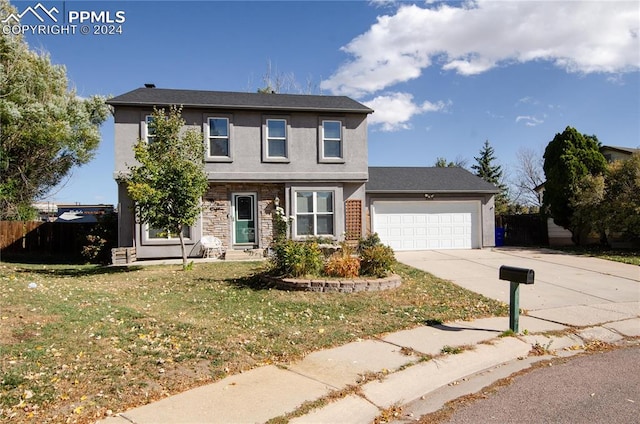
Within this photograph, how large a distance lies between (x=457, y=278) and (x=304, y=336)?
6600mm

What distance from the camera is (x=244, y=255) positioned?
1561 centimetres

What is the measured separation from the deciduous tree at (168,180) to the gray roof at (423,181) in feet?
26.1

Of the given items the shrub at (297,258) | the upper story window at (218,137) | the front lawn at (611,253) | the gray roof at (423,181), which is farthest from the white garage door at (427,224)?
the shrub at (297,258)

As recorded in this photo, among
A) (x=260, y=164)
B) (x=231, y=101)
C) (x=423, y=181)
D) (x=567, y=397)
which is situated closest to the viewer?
(x=567, y=397)

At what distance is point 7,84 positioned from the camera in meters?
24.1

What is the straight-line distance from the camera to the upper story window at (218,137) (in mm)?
16391

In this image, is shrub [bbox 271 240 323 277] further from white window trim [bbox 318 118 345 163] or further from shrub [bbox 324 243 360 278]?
white window trim [bbox 318 118 345 163]

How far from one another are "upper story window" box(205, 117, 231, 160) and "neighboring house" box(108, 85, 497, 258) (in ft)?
0.12

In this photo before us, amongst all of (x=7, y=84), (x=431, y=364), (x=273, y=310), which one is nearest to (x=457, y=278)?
(x=273, y=310)

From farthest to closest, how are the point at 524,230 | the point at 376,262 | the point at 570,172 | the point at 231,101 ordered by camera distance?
the point at 524,230, the point at 570,172, the point at 231,101, the point at 376,262

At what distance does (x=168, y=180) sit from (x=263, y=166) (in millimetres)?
5029

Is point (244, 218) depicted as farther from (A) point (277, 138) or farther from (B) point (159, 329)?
(B) point (159, 329)

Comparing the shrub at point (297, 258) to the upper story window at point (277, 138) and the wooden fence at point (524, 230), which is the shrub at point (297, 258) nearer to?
the upper story window at point (277, 138)

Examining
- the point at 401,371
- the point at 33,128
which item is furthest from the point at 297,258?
the point at 33,128
